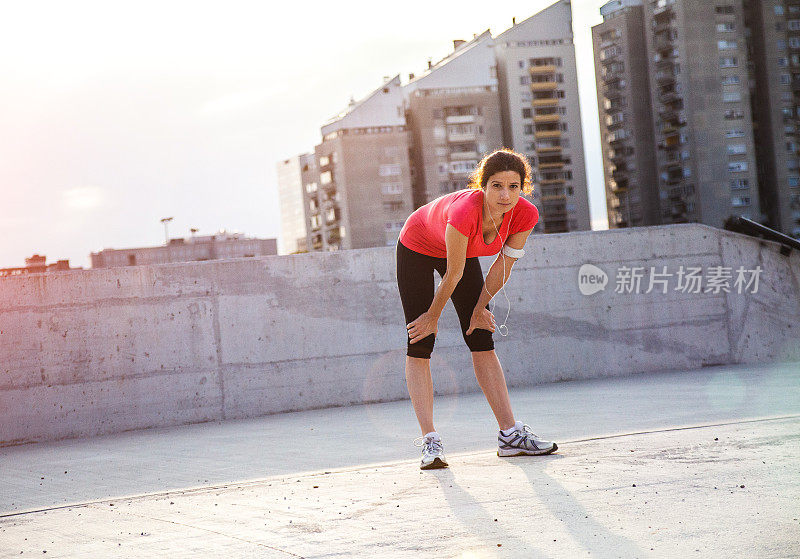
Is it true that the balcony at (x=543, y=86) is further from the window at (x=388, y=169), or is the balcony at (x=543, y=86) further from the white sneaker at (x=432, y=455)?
the white sneaker at (x=432, y=455)

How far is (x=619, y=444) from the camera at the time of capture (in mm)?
4383

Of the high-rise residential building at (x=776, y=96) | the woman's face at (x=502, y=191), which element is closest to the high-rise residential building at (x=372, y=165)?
the high-rise residential building at (x=776, y=96)

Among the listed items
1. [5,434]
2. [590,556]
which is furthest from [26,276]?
[590,556]

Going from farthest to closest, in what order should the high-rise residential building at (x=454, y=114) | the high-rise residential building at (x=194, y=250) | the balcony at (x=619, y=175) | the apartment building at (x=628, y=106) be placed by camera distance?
the high-rise residential building at (x=194, y=250), the balcony at (x=619, y=175), the apartment building at (x=628, y=106), the high-rise residential building at (x=454, y=114)

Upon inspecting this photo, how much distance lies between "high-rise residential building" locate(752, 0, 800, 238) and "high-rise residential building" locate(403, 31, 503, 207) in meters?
21.3

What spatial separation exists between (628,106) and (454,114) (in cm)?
1682

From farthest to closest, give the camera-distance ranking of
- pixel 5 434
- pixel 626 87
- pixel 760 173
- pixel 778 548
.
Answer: pixel 626 87 < pixel 760 173 < pixel 5 434 < pixel 778 548

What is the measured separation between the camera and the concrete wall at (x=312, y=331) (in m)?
7.41

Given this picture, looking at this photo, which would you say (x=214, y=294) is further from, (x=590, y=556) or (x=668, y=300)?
(x=590, y=556)

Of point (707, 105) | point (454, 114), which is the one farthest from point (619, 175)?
point (454, 114)

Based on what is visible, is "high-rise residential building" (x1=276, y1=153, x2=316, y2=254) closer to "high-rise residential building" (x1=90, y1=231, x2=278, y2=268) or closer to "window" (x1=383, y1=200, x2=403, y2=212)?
"high-rise residential building" (x1=90, y1=231, x2=278, y2=268)

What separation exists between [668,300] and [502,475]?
5.73m

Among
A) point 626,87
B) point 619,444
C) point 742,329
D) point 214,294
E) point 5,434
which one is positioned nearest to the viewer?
point 619,444

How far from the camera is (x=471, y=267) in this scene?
4.57 m
